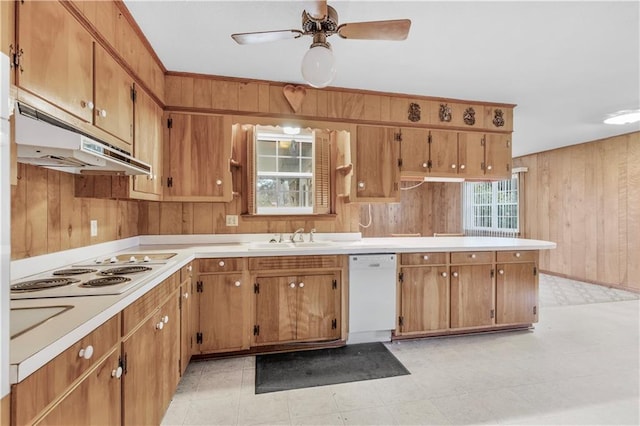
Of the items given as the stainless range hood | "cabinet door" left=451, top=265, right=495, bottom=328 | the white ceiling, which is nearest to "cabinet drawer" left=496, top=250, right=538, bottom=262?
"cabinet door" left=451, top=265, right=495, bottom=328

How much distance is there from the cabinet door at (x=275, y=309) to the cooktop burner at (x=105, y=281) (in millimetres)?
1184

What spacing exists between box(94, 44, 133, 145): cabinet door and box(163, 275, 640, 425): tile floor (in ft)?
5.68

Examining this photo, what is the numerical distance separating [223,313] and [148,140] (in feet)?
4.81

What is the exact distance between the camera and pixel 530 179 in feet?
20.2

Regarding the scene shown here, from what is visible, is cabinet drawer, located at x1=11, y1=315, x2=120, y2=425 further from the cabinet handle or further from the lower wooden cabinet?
the lower wooden cabinet

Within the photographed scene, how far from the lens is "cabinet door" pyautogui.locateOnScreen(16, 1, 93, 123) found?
44.0 inches

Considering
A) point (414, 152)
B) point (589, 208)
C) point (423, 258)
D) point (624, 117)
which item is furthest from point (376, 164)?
point (589, 208)

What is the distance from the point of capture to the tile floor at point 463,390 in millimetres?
1811

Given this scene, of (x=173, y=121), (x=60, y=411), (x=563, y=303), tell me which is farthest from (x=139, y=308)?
(x=563, y=303)

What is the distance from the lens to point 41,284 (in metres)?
1.33

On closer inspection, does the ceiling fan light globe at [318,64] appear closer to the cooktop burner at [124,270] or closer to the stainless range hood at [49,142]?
the stainless range hood at [49,142]

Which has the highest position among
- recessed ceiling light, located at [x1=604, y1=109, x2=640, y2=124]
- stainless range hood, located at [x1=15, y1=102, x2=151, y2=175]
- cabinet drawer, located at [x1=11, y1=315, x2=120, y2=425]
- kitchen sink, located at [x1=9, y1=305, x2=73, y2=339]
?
recessed ceiling light, located at [x1=604, y1=109, x2=640, y2=124]

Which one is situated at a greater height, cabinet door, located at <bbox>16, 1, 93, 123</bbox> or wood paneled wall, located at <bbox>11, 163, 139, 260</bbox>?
cabinet door, located at <bbox>16, 1, 93, 123</bbox>

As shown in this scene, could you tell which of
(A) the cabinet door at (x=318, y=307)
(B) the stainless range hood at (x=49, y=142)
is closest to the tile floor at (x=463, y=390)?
(A) the cabinet door at (x=318, y=307)
